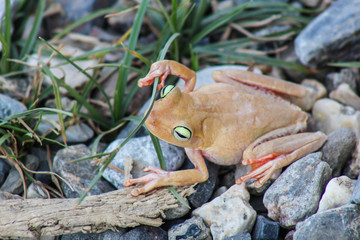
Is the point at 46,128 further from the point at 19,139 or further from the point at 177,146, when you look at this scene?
the point at 177,146

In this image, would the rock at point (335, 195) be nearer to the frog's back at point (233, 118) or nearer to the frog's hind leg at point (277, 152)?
the frog's hind leg at point (277, 152)

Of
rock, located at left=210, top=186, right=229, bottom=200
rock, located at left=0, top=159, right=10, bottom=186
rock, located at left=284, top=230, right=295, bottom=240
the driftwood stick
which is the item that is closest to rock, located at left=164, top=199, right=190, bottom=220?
the driftwood stick

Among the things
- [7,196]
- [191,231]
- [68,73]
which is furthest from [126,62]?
[191,231]

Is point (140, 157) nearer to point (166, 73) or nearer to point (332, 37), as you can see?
point (166, 73)

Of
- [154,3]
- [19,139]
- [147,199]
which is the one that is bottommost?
[147,199]

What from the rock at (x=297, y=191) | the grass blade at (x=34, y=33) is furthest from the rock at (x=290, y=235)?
the grass blade at (x=34, y=33)

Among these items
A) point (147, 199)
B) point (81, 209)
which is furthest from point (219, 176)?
point (81, 209)

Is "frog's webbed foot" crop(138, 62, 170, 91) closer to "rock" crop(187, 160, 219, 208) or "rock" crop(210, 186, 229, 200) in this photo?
"rock" crop(187, 160, 219, 208)
